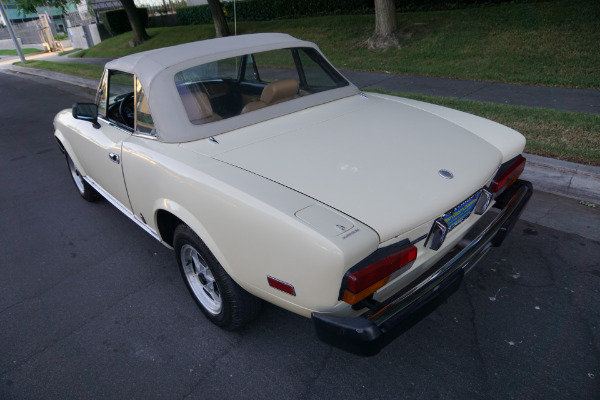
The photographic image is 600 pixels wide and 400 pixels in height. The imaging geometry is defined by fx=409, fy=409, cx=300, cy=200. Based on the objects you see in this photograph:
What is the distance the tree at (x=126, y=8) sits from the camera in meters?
16.5

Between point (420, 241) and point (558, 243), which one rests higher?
point (420, 241)

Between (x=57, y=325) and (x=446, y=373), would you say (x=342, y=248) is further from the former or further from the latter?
(x=57, y=325)

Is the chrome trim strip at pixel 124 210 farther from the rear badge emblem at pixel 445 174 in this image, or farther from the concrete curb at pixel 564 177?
the concrete curb at pixel 564 177

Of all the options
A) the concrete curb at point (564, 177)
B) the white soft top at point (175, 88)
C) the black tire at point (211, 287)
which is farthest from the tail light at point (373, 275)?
the concrete curb at point (564, 177)

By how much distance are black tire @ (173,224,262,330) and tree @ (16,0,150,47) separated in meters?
18.5

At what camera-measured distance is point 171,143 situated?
2.54 meters

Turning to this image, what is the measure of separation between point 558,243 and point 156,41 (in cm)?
2025

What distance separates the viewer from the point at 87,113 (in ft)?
10.7

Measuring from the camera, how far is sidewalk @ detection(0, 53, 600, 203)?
3.89 m

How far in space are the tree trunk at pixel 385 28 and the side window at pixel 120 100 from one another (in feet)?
28.3

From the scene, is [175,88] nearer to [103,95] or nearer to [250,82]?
[250,82]

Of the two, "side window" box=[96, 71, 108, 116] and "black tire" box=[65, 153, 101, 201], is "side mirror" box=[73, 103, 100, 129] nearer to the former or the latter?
"side window" box=[96, 71, 108, 116]

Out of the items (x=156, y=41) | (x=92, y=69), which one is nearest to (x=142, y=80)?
(x=92, y=69)

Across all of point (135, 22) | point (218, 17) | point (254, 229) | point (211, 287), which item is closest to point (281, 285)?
point (254, 229)
